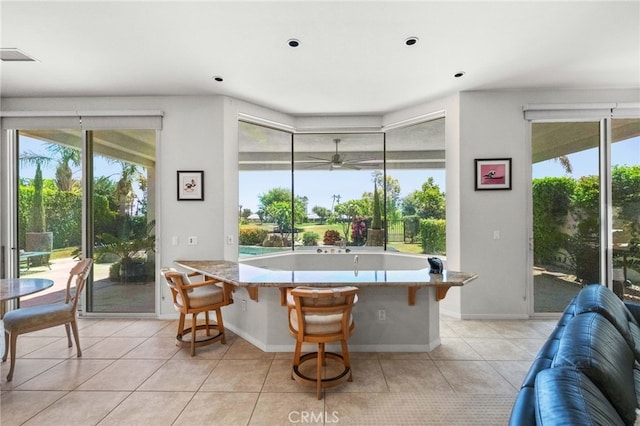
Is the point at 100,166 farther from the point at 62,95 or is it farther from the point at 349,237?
the point at 349,237

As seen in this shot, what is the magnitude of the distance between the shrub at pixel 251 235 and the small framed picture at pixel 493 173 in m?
3.27

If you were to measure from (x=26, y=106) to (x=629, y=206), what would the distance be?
834 centimetres

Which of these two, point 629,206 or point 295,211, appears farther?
point 295,211

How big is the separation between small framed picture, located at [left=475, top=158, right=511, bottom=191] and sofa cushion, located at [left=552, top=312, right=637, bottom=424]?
242 centimetres

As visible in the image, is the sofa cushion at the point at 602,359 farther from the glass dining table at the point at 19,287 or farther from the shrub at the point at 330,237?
the glass dining table at the point at 19,287

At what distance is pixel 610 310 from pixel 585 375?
997 mm

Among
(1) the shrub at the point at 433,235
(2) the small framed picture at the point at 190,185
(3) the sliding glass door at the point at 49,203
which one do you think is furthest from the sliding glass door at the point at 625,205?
(3) the sliding glass door at the point at 49,203

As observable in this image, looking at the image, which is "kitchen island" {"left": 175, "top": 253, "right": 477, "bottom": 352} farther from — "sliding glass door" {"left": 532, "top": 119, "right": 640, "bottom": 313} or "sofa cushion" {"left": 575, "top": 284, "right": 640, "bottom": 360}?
"sliding glass door" {"left": 532, "top": 119, "right": 640, "bottom": 313}

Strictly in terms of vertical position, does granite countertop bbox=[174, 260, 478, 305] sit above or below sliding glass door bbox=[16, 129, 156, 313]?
below

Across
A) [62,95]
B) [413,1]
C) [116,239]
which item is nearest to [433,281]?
[413,1]

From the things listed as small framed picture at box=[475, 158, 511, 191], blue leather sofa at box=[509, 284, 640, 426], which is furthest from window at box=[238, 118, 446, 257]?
blue leather sofa at box=[509, 284, 640, 426]

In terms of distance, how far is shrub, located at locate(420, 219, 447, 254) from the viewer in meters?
4.02

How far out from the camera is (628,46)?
2680 millimetres

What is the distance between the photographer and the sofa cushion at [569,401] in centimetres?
88
